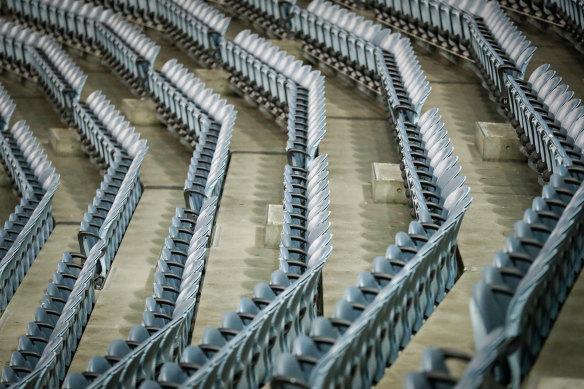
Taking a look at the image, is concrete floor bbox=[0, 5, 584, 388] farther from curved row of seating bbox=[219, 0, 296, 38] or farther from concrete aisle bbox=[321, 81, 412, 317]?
curved row of seating bbox=[219, 0, 296, 38]

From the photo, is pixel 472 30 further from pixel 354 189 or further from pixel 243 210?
pixel 243 210

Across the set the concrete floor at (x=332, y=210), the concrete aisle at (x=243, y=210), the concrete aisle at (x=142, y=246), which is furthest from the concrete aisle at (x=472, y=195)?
the concrete aisle at (x=142, y=246)

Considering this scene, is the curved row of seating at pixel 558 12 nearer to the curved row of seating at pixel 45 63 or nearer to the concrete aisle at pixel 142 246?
the concrete aisle at pixel 142 246

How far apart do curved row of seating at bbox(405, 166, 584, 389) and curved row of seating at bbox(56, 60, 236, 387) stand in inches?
17.2

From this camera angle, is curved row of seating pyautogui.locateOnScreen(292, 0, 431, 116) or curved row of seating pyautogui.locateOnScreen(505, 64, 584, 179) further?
curved row of seating pyautogui.locateOnScreen(292, 0, 431, 116)

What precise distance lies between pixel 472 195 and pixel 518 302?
0.86 meters

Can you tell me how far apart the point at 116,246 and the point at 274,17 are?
130 centimetres

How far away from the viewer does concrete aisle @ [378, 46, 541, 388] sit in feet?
4.30

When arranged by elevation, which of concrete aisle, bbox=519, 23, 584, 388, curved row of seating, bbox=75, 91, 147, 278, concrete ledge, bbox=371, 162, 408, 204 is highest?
concrete aisle, bbox=519, 23, 584, 388

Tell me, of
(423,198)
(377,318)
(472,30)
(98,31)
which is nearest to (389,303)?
(377,318)

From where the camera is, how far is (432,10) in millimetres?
2523

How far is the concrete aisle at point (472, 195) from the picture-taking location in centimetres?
131

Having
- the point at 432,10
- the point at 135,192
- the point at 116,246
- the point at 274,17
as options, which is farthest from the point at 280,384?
the point at 274,17

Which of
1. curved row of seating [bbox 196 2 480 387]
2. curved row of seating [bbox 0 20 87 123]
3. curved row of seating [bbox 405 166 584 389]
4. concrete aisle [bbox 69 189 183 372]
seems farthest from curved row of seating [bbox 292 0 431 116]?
curved row of seating [bbox 405 166 584 389]
